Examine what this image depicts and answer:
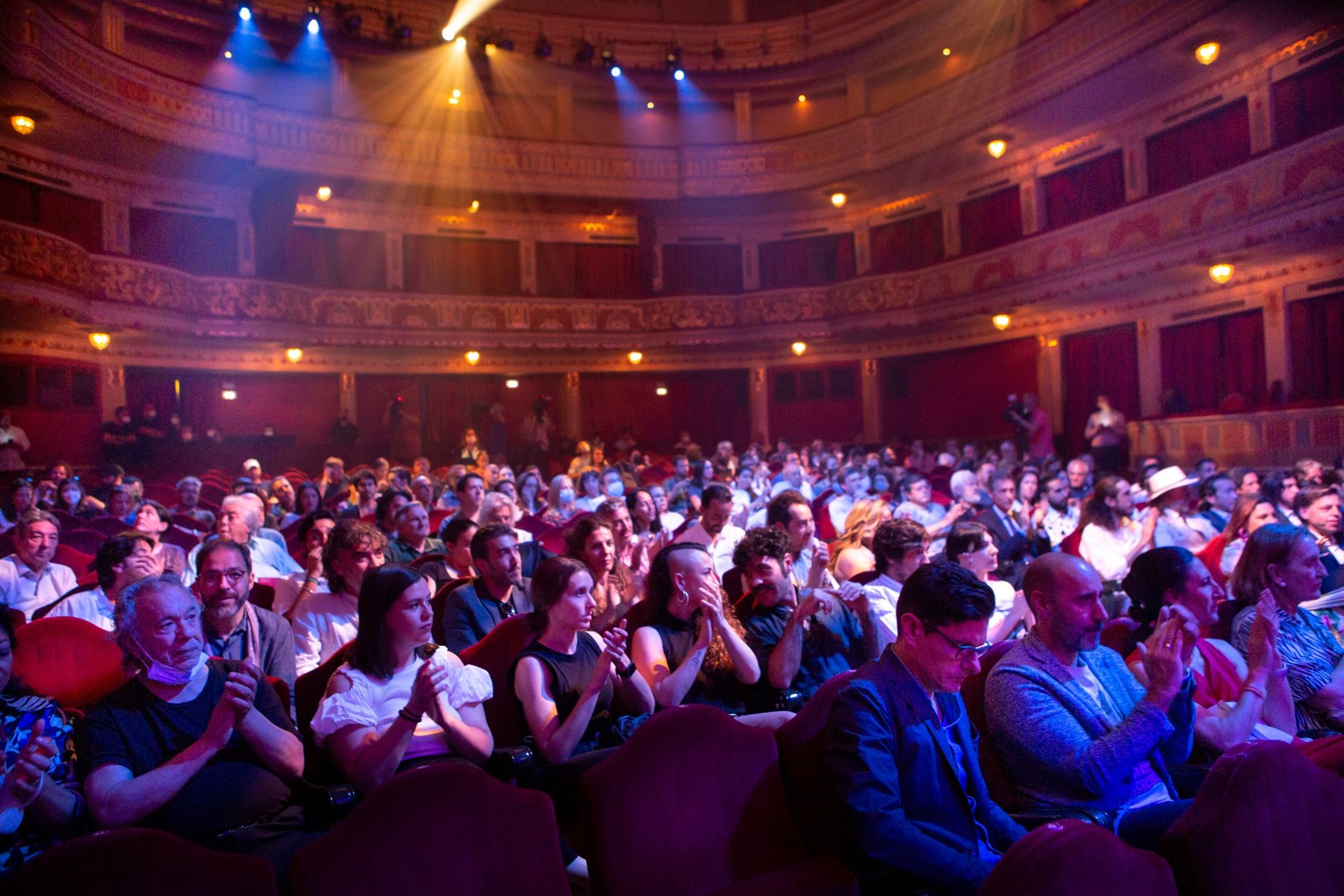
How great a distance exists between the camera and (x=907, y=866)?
1827 millimetres

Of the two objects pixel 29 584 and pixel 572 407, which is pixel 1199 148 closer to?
pixel 572 407

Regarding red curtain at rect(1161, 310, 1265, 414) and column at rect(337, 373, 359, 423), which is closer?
red curtain at rect(1161, 310, 1265, 414)

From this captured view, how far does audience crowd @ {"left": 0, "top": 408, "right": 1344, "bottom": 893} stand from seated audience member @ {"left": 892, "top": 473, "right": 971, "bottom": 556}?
1728 millimetres

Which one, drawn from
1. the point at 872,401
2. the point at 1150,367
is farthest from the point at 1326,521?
the point at 872,401

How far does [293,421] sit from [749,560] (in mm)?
15479

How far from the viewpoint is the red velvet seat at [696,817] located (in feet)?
6.45

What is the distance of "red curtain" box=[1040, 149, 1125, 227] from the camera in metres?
13.5

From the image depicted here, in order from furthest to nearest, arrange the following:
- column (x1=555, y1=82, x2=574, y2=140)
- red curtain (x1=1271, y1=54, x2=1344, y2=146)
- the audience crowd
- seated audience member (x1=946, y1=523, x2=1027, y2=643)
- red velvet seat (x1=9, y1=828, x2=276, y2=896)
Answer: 1. column (x1=555, y1=82, x2=574, y2=140)
2. red curtain (x1=1271, y1=54, x2=1344, y2=146)
3. seated audience member (x1=946, y1=523, x2=1027, y2=643)
4. the audience crowd
5. red velvet seat (x1=9, y1=828, x2=276, y2=896)

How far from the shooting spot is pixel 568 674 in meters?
2.67

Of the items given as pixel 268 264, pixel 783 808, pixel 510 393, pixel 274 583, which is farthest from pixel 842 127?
pixel 783 808

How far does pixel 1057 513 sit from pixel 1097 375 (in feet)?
28.0

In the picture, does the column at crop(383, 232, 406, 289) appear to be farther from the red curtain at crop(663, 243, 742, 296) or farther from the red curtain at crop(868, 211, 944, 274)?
the red curtain at crop(868, 211, 944, 274)

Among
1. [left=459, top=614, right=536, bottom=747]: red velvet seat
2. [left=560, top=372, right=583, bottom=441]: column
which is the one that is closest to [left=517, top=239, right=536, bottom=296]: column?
[left=560, top=372, right=583, bottom=441]: column

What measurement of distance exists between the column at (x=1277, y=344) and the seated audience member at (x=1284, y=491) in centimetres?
611
